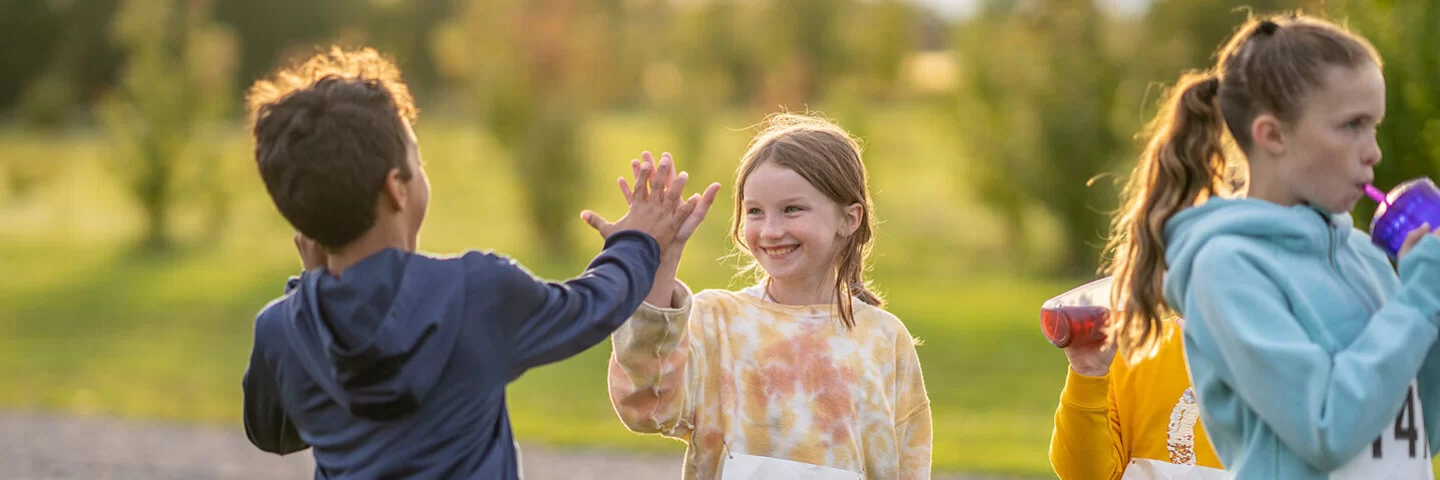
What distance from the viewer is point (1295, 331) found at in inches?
83.4

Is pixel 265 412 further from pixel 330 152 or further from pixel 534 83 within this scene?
pixel 534 83

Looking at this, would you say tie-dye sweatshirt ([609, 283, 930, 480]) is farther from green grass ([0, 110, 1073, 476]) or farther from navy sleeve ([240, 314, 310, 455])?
green grass ([0, 110, 1073, 476])

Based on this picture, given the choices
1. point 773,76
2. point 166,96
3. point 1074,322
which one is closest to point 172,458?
point 1074,322

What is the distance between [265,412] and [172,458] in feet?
23.6

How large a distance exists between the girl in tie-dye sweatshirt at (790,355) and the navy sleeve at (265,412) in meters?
0.64

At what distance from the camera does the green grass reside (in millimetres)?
12047

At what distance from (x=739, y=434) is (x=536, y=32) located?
1693 cm

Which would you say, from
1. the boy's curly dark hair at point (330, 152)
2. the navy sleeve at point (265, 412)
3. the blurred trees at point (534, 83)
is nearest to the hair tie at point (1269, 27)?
the boy's curly dark hair at point (330, 152)

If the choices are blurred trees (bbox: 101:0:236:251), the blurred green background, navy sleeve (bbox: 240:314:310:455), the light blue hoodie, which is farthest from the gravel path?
blurred trees (bbox: 101:0:236:251)

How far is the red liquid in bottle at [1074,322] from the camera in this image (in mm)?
2641

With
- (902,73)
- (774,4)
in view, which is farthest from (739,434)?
(774,4)

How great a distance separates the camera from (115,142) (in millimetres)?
20344

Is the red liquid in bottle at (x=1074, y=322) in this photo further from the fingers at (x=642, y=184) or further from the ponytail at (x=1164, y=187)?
the fingers at (x=642, y=184)

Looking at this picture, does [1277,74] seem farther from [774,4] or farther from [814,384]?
[774,4]
